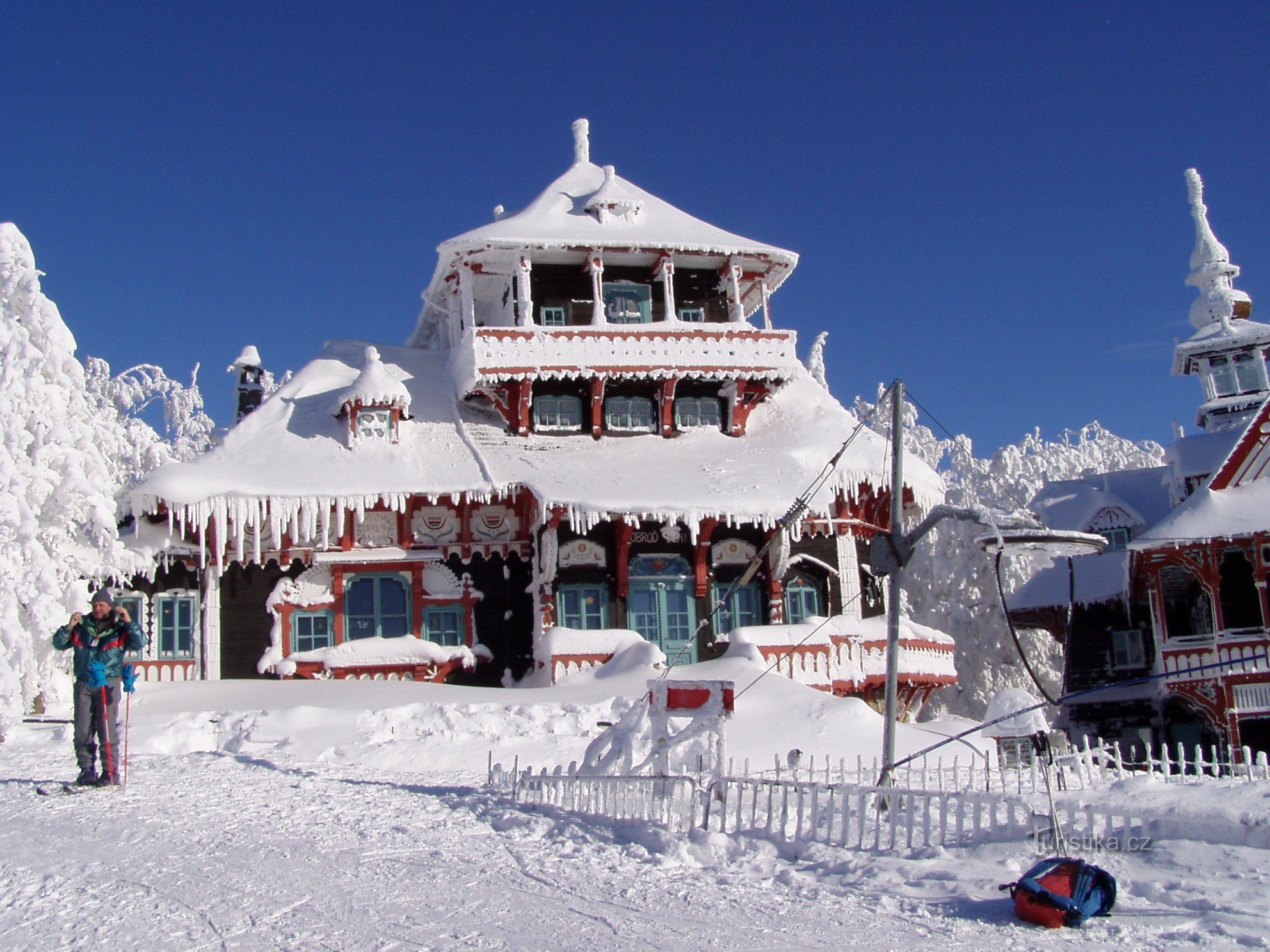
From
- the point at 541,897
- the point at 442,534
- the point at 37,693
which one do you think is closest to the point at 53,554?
the point at 37,693

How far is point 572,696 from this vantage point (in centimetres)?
2017

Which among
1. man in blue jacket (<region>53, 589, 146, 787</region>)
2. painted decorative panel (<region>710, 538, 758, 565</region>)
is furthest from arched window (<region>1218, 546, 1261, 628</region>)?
man in blue jacket (<region>53, 589, 146, 787</region>)

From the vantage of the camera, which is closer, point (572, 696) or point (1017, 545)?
point (1017, 545)

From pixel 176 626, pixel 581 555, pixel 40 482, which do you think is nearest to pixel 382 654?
pixel 176 626

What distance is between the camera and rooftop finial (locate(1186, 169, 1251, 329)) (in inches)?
1566

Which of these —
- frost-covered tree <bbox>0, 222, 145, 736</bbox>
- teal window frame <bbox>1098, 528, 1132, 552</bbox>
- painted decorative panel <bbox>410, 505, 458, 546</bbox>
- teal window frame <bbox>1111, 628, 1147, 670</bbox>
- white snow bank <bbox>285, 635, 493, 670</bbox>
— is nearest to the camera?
frost-covered tree <bbox>0, 222, 145, 736</bbox>

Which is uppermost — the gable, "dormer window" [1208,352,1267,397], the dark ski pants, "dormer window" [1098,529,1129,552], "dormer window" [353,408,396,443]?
Answer: "dormer window" [1208,352,1267,397]

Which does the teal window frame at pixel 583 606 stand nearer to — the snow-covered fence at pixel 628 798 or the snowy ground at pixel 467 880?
the snowy ground at pixel 467 880

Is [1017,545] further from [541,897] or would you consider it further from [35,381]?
[35,381]

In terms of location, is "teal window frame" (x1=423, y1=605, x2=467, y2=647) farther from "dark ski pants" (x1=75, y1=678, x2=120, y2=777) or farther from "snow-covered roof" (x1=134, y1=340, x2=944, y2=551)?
"dark ski pants" (x1=75, y1=678, x2=120, y2=777)

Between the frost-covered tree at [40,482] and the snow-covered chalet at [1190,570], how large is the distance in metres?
18.1

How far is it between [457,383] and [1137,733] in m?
20.7

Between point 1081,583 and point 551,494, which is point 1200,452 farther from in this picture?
point 551,494

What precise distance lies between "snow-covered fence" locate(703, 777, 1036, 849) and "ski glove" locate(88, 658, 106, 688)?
5931 mm
